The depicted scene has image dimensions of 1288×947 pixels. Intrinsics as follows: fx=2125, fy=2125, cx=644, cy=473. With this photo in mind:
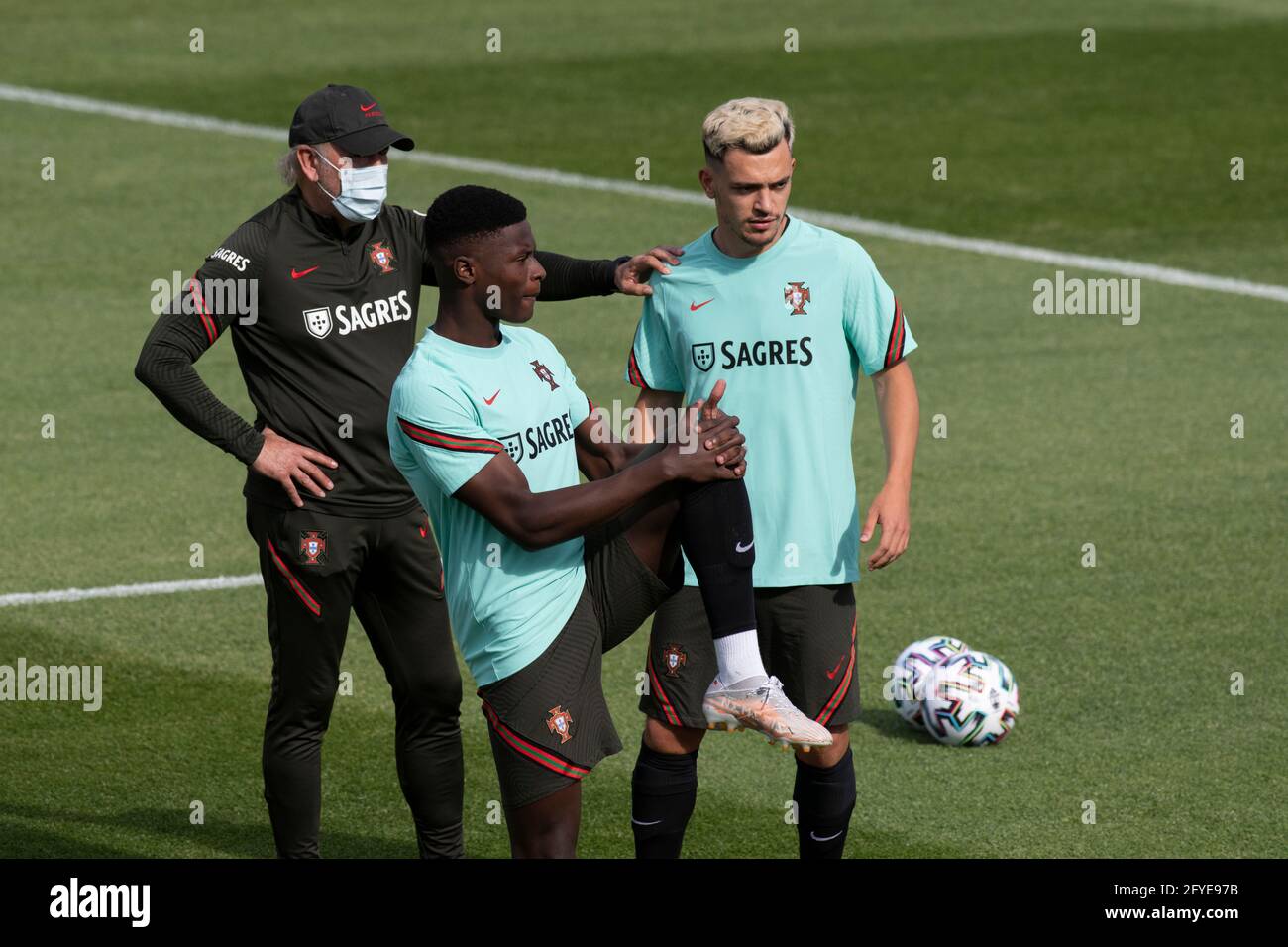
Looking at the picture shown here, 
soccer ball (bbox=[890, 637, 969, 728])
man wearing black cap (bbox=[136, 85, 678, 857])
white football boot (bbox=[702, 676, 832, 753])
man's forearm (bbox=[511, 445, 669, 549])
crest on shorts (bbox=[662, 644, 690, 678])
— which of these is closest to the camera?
man's forearm (bbox=[511, 445, 669, 549])

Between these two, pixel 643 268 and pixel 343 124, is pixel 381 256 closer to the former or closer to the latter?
pixel 343 124

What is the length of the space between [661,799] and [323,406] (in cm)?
177

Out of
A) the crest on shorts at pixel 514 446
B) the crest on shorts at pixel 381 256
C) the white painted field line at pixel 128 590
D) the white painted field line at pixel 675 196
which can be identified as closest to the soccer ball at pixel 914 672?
the crest on shorts at pixel 381 256

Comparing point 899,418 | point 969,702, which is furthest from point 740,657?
point 969,702

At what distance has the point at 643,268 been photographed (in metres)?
7.19

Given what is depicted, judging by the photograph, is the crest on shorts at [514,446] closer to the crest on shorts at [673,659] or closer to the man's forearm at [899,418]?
the crest on shorts at [673,659]

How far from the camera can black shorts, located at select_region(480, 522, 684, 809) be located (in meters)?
6.29

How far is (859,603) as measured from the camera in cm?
1092

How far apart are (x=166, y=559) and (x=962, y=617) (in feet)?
14.2

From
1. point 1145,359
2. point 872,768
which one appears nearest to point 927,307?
point 1145,359

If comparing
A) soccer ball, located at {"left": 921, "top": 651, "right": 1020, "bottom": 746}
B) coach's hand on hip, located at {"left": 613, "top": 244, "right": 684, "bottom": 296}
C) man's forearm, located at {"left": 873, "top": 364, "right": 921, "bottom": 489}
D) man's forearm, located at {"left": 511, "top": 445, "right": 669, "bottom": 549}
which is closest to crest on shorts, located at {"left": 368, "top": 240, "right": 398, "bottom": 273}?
coach's hand on hip, located at {"left": 613, "top": 244, "right": 684, "bottom": 296}

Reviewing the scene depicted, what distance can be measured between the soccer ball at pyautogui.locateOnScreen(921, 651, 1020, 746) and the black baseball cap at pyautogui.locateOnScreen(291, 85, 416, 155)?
3.35 meters

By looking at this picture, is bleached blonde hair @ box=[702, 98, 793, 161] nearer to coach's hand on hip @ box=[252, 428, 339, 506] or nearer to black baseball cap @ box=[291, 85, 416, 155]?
black baseball cap @ box=[291, 85, 416, 155]
